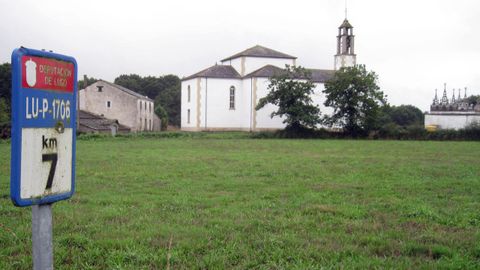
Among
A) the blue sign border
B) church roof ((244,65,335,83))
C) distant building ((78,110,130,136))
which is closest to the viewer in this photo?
the blue sign border

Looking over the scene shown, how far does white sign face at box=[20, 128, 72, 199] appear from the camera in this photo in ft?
6.75

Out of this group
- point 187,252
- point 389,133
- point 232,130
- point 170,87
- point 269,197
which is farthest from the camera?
point 170,87

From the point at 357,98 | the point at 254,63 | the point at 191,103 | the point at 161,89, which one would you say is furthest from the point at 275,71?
the point at 161,89

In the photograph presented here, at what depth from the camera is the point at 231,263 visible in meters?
5.05

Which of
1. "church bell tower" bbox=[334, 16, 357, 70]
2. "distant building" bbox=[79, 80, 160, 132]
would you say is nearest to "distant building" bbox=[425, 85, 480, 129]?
"church bell tower" bbox=[334, 16, 357, 70]

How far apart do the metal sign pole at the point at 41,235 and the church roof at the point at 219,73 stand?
60307 millimetres

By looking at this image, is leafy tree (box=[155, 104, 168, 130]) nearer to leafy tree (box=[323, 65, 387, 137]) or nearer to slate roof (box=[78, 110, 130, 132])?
slate roof (box=[78, 110, 130, 132])

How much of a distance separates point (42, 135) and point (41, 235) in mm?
475

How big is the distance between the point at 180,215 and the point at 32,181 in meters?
5.55

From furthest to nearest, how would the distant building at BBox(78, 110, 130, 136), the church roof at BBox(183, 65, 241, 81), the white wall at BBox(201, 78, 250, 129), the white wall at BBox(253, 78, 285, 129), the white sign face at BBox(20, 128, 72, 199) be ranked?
the church roof at BBox(183, 65, 241, 81)
the white wall at BBox(201, 78, 250, 129)
the white wall at BBox(253, 78, 285, 129)
the distant building at BBox(78, 110, 130, 136)
the white sign face at BBox(20, 128, 72, 199)

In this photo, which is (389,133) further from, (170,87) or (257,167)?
(170,87)

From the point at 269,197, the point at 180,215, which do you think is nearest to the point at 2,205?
the point at 180,215

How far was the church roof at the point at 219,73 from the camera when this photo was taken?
205 ft

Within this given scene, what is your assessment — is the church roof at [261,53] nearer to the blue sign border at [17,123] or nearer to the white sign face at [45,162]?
the white sign face at [45,162]
